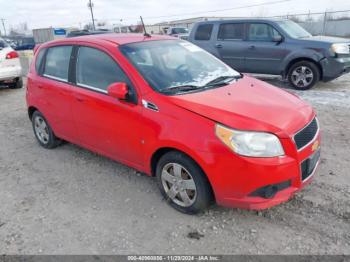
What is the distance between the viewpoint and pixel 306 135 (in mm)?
3135

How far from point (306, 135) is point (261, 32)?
6.48 metres

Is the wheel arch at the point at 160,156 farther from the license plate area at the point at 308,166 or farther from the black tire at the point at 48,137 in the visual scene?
the black tire at the point at 48,137

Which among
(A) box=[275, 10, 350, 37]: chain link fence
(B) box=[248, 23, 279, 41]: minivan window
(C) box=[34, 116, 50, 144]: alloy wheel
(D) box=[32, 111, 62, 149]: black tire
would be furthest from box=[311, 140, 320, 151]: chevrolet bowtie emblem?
(A) box=[275, 10, 350, 37]: chain link fence

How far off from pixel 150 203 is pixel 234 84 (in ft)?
5.20

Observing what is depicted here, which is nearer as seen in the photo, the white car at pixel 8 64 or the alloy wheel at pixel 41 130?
the alloy wheel at pixel 41 130

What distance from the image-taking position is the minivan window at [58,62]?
438 centimetres

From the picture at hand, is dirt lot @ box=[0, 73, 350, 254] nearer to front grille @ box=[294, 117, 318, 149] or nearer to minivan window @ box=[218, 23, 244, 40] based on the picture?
front grille @ box=[294, 117, 318, 149]

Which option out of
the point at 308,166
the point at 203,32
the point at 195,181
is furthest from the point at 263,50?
the point at 195,181

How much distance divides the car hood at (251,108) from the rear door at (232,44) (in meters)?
5.88

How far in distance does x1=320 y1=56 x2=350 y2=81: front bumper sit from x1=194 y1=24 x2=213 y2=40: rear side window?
3282 millimetres

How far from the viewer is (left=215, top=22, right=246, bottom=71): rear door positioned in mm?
9281

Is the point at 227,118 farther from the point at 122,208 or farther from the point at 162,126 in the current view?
the point at 122,208

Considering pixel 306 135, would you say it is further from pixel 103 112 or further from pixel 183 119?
pixel 103 112

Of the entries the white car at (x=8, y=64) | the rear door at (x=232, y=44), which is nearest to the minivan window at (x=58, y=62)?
the white car at (x=8, y=64)
